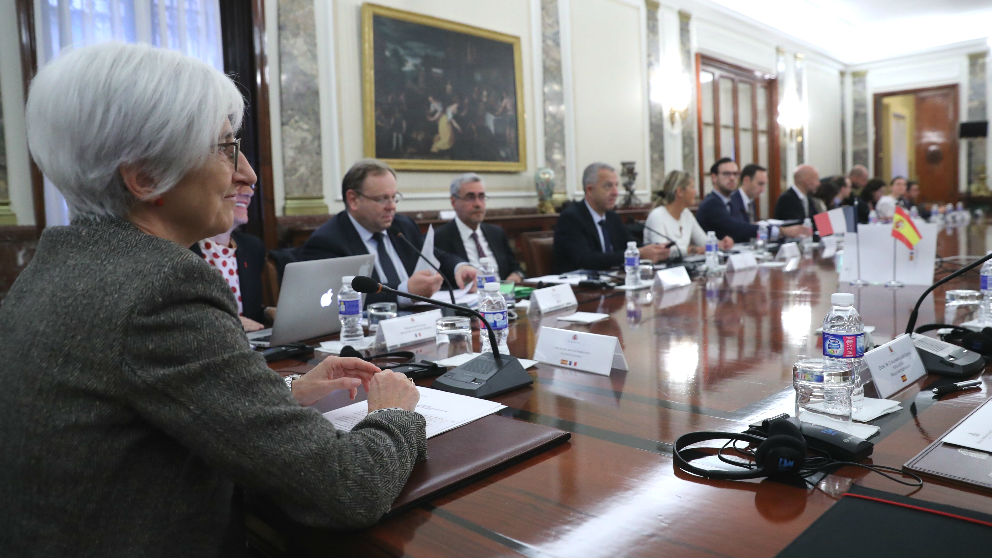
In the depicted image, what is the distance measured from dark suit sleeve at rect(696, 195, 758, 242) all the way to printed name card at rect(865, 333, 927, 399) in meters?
3.97

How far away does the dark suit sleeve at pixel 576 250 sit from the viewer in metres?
3.80

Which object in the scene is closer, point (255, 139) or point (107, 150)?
point (107, 150)

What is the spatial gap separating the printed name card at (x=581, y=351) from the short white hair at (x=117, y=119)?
0.90 m

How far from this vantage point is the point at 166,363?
72cm

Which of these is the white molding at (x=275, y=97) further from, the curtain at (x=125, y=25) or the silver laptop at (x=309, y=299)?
the silver laptop at (x=309, y=299)

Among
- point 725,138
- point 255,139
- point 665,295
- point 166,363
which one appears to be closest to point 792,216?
point 725,138

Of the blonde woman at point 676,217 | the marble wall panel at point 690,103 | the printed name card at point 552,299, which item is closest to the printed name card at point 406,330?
the printed name card at point 552,299

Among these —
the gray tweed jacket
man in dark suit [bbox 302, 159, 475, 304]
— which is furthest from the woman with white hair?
man in dark suit [bbox 302, 159, 475, 304]

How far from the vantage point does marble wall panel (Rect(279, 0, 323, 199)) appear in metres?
4.48

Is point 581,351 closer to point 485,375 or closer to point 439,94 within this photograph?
point 485,375

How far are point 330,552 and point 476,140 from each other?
16.7ft

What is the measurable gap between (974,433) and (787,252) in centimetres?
323

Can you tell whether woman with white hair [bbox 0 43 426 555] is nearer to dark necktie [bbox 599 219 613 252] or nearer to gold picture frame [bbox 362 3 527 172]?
dark necktie [bbox 599 219 613 252]

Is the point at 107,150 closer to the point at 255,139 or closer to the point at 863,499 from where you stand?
the point at 863,499
